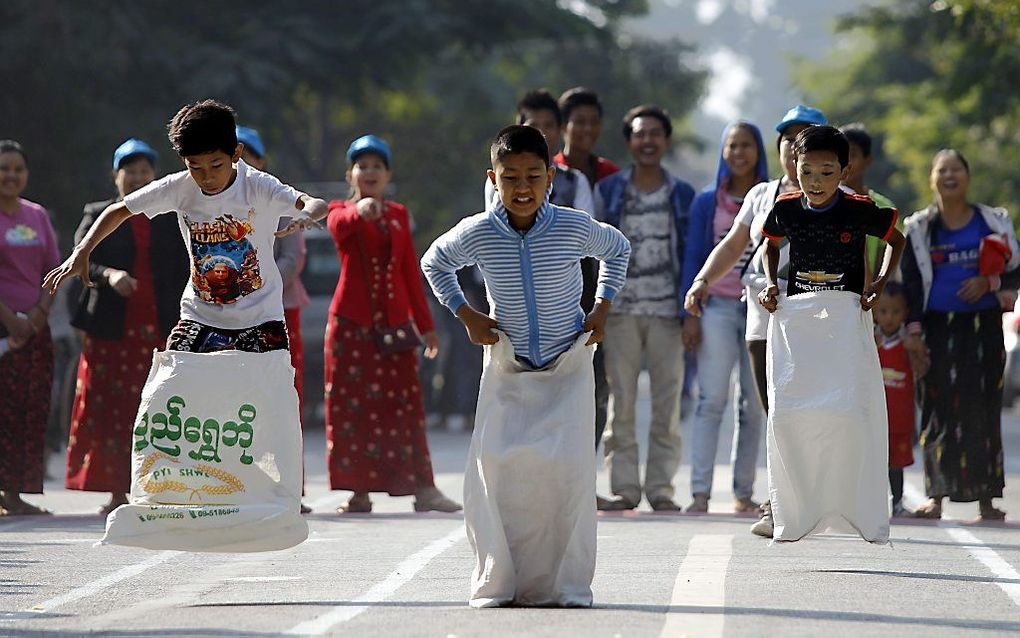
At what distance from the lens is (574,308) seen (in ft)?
27.1

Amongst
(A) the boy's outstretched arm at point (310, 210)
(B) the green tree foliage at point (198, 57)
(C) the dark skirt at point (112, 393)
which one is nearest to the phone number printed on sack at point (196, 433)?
(A) the boy's outstretched arm at point (310, 210)

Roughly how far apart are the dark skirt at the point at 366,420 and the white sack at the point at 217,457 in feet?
13.1

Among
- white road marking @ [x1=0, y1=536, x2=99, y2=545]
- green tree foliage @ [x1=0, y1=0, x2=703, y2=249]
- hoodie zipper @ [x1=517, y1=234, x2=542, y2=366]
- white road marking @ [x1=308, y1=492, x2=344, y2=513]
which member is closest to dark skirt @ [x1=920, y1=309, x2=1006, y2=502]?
white road marking @ [x1=308, y1=492, x2=344, y2=513]

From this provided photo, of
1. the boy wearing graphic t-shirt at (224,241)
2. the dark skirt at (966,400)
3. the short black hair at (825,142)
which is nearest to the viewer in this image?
the boy wearing graphic t-shirt at (224,241)

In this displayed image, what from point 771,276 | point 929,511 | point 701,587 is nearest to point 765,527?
point 771,276

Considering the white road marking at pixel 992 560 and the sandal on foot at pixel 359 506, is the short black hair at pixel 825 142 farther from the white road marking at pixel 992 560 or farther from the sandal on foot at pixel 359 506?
the sandal on foot at pixel 359 506

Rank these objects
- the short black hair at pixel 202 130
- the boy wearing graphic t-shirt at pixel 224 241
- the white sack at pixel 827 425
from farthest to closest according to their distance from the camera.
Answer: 1. the white sack at pixel 827 425
2. the boy wearing graphic t-shirt at pixel 224 241
3. the short black hair at pixel 202 130

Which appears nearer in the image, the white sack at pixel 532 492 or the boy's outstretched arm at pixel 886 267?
the white sack at pixel 532 492

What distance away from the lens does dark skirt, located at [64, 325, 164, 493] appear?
41.1 feet

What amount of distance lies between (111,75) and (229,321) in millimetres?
17779

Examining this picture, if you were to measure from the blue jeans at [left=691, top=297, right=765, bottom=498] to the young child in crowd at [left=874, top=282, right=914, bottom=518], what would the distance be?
2.39ft

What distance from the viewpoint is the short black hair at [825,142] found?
9445 mm

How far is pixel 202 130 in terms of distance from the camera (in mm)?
8375

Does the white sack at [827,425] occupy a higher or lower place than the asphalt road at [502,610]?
higher
